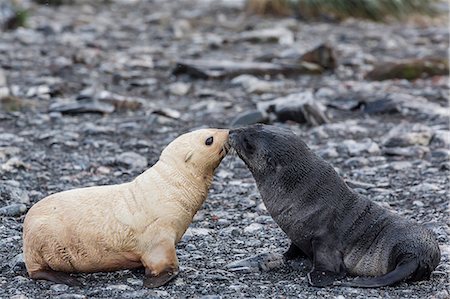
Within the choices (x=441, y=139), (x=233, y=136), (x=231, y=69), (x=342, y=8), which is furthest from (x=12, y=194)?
(x=342, y=8)

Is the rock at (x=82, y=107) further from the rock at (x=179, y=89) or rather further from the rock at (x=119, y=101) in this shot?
the rock at (x=179, y=89)

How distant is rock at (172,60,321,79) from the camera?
1030 cm

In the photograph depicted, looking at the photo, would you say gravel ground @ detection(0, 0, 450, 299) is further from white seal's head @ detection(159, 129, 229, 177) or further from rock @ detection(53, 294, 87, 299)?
white seal's head @ detection(159, 129, 229, 177)

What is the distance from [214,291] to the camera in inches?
168

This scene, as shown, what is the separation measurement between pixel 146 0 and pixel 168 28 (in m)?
3.66

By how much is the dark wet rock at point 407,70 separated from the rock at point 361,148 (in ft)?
9.87

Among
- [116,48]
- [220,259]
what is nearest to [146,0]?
[116,48]

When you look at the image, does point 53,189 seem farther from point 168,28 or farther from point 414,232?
point 168,28

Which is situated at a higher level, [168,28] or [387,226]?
[387,226]

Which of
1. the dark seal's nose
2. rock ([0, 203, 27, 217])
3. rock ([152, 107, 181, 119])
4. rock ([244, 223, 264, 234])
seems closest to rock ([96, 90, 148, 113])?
rock ([152, 107, 181, 119])

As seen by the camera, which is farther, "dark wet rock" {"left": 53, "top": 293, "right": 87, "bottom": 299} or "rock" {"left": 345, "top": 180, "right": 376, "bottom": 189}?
"rock" {"left": 345, "top": 180, "right": 376, "bottom": 189}

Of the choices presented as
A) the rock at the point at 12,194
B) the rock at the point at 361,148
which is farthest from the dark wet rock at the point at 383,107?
the rock at the point at 12,194

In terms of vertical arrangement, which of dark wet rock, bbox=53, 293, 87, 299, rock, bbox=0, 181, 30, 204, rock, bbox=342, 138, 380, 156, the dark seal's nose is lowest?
rock, bbox=342, 138, 380, 156

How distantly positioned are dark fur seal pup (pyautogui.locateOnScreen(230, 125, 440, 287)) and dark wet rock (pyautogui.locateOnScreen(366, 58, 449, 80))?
5.93m
